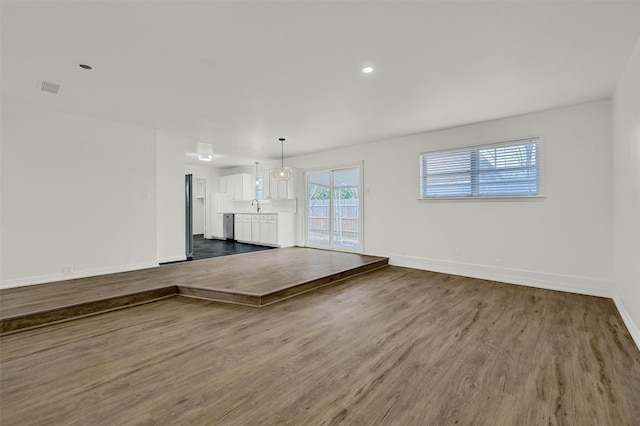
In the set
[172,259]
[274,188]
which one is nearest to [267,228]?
[274,188]

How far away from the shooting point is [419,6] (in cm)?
211

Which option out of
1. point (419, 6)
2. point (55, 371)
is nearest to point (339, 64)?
point (419, 6)

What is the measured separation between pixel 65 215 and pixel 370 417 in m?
5.12

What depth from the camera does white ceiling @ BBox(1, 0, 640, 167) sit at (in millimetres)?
2180

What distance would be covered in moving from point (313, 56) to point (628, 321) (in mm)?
4114

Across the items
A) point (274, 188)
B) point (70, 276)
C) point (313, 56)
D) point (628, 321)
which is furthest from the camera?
point (274, 188)

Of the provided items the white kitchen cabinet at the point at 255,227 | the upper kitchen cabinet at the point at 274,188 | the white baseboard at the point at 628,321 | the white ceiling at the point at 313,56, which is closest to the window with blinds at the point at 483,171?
the white ceiling at the point at 313,56

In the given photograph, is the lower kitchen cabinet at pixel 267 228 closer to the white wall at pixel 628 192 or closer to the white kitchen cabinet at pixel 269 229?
the white kitchen cabinet at pixel 269 229

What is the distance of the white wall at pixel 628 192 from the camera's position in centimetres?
264

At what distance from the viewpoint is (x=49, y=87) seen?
135 inches

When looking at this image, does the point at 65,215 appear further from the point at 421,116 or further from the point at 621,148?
the point at 621,148

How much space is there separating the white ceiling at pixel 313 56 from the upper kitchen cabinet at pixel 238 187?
460cm

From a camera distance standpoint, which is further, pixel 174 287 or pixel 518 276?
pixel 518 276

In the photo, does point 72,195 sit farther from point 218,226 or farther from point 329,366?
point 218,226
